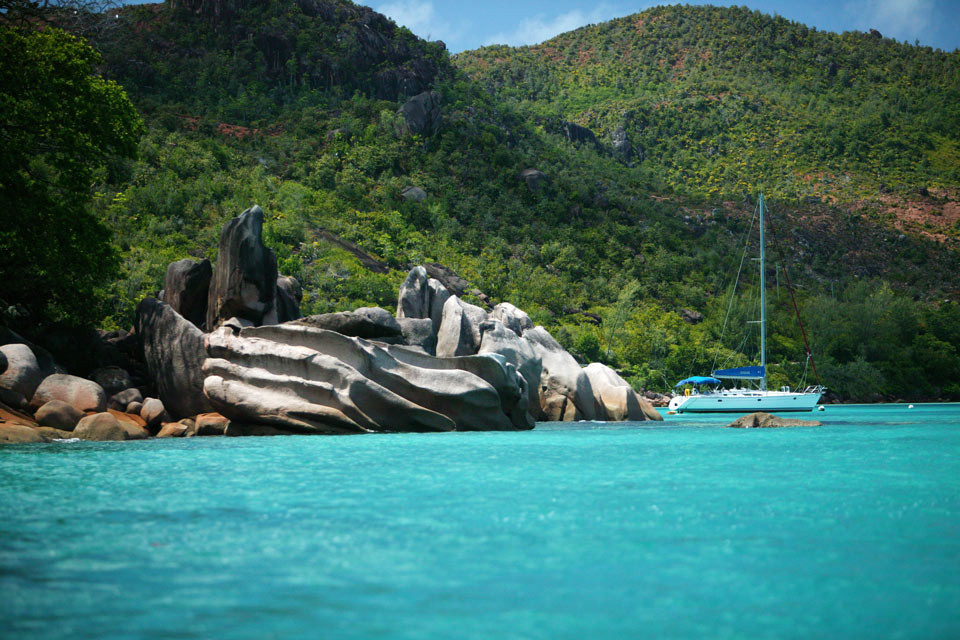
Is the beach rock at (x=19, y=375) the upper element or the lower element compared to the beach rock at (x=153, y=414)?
upper

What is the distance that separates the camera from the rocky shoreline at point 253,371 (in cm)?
2403

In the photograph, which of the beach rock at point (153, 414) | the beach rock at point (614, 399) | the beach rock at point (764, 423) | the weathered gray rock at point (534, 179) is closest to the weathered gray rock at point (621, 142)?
the weathered gray rock at point (534, 179)

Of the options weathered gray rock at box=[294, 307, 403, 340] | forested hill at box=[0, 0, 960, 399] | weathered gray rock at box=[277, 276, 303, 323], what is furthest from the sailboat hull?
weathered gray rock at box=[294, 307, 403, 340]

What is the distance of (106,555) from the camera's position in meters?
8.08

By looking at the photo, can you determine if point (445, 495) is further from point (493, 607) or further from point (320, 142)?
point (320, 142)

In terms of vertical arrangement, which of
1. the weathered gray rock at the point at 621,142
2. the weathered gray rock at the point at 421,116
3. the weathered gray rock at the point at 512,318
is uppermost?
the weathered gray rock at the point at 621,142

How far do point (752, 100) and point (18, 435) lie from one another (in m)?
133

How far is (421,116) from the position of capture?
97000 millimetres

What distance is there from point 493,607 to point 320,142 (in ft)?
294

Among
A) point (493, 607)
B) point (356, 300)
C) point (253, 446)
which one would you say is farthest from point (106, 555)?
point (356, 300)

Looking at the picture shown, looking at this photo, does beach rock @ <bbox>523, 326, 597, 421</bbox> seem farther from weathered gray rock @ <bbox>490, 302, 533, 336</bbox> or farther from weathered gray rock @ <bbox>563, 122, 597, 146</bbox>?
weathered gray rock @ <bbox>563, 122, 597, 146</bbox>

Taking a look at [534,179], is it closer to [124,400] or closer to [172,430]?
[124,400]

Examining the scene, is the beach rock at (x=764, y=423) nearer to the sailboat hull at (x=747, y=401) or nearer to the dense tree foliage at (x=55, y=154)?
the sailboat hull at (x=747, y=401)

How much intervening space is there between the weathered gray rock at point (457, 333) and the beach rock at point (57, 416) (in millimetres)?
15540
